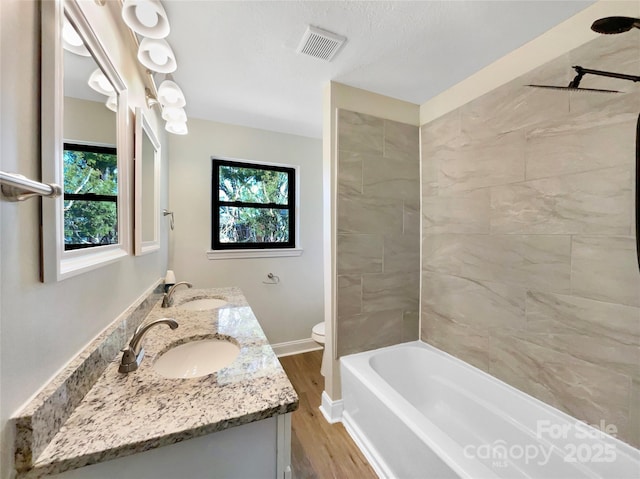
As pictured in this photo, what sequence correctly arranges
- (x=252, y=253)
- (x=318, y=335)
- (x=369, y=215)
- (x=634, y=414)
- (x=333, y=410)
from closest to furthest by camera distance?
(x=634, y=414) → (x=333, y=410) → (x=369, y=215) → (x=318, y=335) → (x=252, y=253)

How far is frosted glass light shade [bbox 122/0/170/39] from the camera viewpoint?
91 centimetres

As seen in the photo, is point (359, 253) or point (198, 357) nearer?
point (198, 357)

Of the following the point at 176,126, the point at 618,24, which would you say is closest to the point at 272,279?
the point at 176,126

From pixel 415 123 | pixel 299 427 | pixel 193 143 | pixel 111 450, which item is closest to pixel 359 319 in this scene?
pixel 299 427

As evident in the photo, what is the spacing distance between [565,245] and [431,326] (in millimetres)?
1051

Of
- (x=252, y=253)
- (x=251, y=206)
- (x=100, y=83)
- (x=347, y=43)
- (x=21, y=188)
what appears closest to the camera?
(x=21, y=188)

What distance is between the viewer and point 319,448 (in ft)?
4.98

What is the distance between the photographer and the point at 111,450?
0.53 metres

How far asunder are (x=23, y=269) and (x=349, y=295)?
157 centimetres

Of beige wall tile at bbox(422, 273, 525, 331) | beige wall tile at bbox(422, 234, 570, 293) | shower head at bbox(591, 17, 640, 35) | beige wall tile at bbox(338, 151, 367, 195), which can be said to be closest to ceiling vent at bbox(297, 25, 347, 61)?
beige wall tile at bbox(338, 151, 367, 195)

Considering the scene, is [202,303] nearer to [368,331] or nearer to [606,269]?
[368,331]

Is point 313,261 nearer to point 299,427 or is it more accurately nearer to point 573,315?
point 299,427

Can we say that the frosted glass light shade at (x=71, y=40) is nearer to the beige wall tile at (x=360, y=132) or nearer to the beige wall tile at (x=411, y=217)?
the beige wall tile at (x=360, y=132)

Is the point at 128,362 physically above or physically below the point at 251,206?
below
